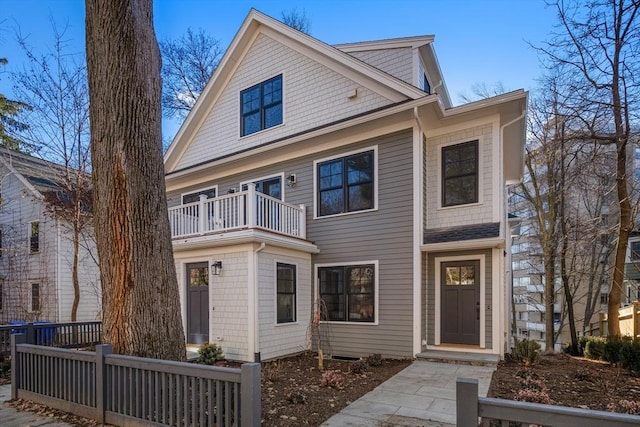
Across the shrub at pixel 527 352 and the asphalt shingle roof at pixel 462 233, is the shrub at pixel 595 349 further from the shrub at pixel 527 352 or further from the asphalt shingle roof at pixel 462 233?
the asphalt shingle roof at pixel 462 233

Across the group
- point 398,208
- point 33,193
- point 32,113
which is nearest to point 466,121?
point 398,208

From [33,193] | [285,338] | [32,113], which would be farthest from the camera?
[33,193]

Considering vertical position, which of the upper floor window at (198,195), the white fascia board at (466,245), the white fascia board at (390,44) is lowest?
the white fascia board at (466,245)

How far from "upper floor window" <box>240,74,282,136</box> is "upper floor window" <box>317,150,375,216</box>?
7.54 ft

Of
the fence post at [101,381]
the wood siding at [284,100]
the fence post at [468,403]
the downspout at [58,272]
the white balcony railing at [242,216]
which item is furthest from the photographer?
the downspout at [58,272]

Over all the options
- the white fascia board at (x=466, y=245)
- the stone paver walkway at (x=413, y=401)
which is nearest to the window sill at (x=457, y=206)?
the white fascia board at (x=466, y=245)

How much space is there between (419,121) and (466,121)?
1079 mm

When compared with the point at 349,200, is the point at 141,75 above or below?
above

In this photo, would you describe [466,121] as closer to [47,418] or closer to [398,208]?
[398,208]

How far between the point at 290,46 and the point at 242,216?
17.1ft

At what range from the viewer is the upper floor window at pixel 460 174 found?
8461mm

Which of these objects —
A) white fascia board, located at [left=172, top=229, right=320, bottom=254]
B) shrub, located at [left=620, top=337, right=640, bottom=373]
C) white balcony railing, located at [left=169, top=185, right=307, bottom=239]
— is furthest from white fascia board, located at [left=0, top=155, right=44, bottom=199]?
shrub, located at [left=620, top=337, right=640, bottom=373]

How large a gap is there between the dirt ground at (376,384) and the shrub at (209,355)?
43.0 inches

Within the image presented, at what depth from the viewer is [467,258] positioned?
27.5ft
